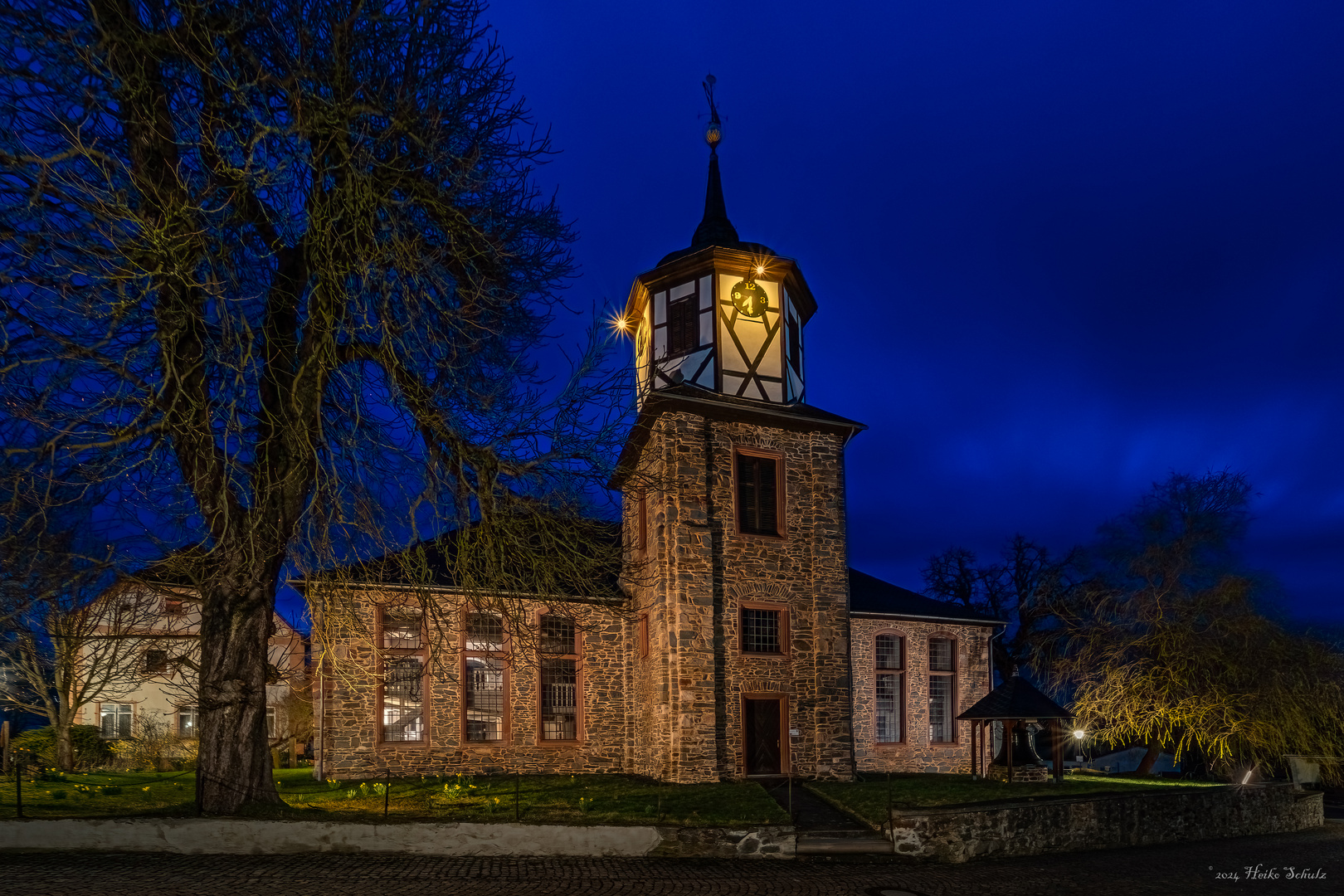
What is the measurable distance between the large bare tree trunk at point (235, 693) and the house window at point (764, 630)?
9.33 m

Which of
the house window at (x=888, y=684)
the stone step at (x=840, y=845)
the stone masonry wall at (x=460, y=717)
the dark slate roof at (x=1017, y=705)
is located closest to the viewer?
the stone step at (x=840, y=845)

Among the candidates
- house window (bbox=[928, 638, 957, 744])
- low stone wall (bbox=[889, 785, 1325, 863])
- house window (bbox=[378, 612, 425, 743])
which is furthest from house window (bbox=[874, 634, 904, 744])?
house window (bbox=[378, 612, 425, 743])

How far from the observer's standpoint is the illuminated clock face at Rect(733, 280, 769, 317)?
1966 cm

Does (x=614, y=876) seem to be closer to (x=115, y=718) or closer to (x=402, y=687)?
(x=402, y=687)

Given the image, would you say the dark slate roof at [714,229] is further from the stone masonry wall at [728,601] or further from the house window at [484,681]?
the house window at [484,681]

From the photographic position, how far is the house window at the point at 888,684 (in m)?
21.2

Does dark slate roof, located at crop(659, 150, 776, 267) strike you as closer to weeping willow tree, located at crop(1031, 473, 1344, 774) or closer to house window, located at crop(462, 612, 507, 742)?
house window, located at crop(462, 612, 507, 742)

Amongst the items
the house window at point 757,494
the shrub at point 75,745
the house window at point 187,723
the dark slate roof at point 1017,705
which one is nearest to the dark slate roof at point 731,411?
the house window at point 757,494

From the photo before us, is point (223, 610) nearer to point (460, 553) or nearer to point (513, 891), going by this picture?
point (460, 553)

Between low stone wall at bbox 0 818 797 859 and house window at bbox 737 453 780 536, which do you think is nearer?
low stone wall at bbox 0 818 797 859

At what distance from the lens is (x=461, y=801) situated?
42.9 feet

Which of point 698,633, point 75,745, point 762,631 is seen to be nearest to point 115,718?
point 75,745

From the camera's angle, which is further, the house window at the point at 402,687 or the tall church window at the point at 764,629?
the house window at the point at 402,687

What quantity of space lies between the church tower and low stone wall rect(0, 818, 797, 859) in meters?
5.75
